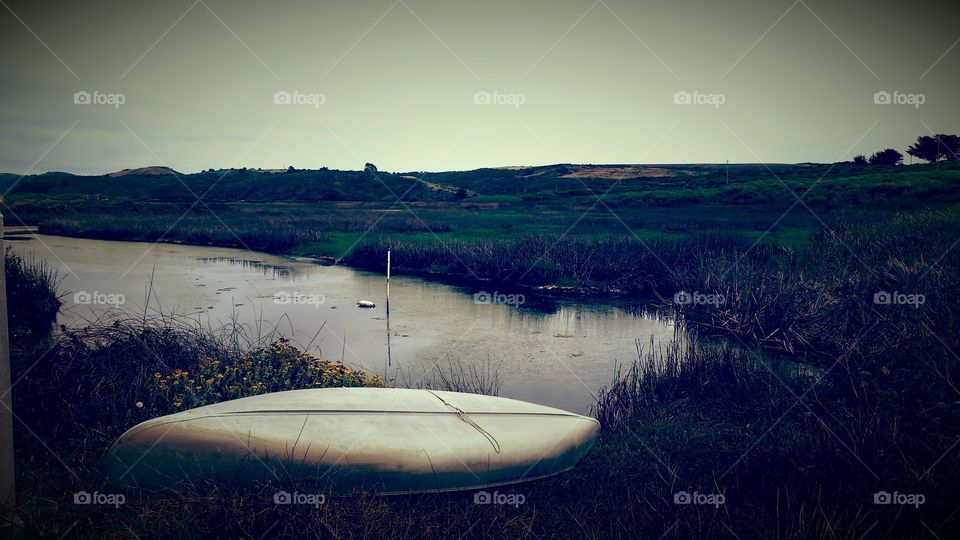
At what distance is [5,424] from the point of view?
12.3ft

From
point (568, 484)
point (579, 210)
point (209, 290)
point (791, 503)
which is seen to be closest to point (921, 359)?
point (791, 503)

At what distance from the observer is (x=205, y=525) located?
3832mm

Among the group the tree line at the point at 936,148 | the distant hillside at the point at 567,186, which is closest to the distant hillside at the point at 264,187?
the distant hillside at the point at 567,186

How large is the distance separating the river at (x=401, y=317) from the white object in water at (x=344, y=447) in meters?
1.87

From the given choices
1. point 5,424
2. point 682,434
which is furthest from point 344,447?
point 682,434

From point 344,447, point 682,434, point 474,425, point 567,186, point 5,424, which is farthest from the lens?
point 567,186

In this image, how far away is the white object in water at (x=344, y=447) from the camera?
437 cm

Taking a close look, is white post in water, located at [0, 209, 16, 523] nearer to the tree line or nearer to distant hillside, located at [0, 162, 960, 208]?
distant hillside, located at [0, 162, 960, 208]

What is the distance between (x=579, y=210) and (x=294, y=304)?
23.4 meters

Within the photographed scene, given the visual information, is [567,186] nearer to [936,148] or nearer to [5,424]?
[936,148]

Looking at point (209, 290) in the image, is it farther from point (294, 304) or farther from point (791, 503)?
point (791, 503)

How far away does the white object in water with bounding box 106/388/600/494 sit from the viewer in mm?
4371

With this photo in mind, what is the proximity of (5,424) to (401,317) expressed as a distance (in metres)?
7.73

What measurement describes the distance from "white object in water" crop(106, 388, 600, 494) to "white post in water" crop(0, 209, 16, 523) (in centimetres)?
68
